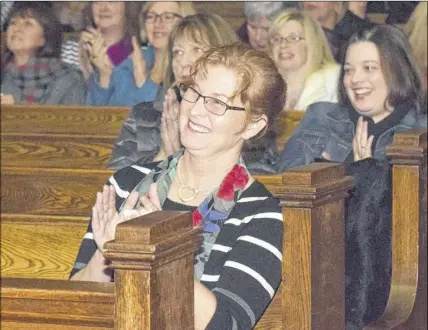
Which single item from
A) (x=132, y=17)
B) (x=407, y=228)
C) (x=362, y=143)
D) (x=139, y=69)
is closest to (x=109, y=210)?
(x=407, y=228)

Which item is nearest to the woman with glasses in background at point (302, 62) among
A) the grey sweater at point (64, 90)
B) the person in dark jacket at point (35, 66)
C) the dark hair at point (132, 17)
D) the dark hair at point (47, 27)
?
the dark hair at point (132, 17)

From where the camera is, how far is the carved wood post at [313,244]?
2773 mm

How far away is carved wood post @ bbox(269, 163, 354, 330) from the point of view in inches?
109

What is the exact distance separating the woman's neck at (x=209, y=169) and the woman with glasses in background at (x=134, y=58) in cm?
310

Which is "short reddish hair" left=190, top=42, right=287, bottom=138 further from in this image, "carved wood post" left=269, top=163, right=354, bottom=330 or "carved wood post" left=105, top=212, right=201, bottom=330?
"carved wood post" left=105, top=212, right=201, bottom=330

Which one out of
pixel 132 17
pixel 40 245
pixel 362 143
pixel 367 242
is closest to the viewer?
pixel 367 242

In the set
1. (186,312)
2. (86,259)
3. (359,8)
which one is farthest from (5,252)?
(359,8)

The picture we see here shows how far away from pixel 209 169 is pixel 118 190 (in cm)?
26

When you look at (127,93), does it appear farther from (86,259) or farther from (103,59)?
(86,259)

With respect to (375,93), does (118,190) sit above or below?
below

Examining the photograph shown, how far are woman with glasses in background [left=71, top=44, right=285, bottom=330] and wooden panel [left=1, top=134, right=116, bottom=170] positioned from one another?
270cm

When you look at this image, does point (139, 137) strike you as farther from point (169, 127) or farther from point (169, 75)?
point (169, 127)

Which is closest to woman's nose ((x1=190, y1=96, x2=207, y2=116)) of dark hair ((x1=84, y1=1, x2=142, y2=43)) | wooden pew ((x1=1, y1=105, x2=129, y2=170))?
wooden pew ((x1=1, y1=105, x2=129, y2=170))

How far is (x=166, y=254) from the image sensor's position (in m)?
1.96
